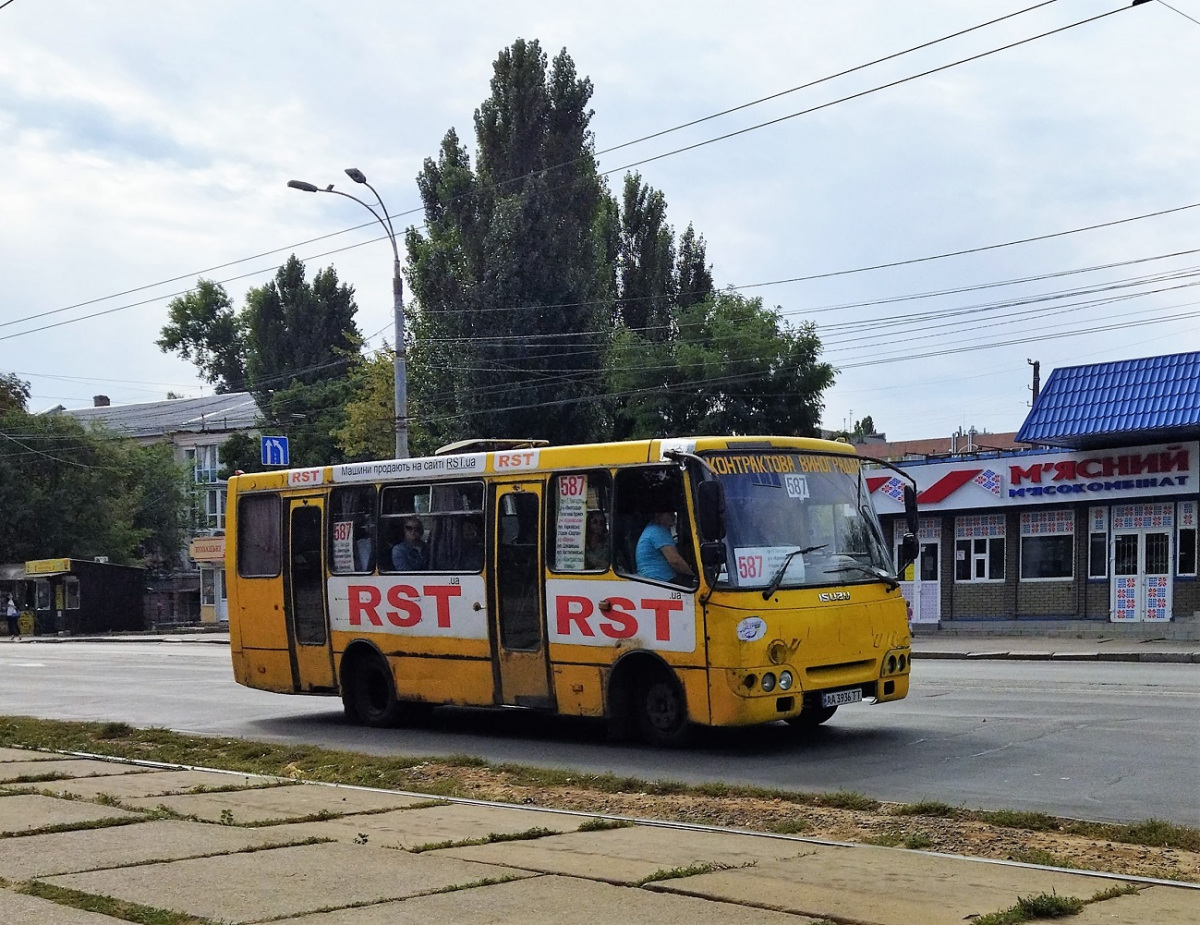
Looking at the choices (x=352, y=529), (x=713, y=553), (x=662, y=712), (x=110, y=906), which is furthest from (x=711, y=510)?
(x=110, y=906)

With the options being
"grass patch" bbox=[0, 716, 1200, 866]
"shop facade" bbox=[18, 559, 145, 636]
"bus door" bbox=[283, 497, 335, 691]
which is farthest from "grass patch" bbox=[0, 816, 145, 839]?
"shop facade" bbox=[18, 559, 145, 636]

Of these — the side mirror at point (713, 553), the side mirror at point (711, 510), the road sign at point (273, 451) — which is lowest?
the side mirror at point (713, 553)

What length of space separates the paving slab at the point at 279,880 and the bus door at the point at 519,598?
587 centimetres

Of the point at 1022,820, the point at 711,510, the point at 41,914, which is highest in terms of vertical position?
the point at 711,510

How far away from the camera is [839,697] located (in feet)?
38.3

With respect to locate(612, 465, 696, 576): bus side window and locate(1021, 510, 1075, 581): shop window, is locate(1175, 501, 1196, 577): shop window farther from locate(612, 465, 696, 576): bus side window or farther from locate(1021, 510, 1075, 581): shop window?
locate(612, 465, 696, 576): bus side window

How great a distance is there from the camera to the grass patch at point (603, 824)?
7977 millimetres

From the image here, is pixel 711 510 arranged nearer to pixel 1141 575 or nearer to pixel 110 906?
pixel 110 906

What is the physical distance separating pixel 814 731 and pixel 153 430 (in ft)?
267

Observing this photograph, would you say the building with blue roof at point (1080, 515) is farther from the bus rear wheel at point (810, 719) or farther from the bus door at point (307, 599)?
the bus door at point (307, 599)

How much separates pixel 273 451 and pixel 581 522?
25219mm

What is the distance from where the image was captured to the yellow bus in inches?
454

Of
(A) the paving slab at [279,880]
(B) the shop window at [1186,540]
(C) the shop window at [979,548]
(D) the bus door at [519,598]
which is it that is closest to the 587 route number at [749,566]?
(D) the bus door at [519,598]

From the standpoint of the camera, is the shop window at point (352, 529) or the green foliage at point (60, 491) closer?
the shop window at point (352, 529)
